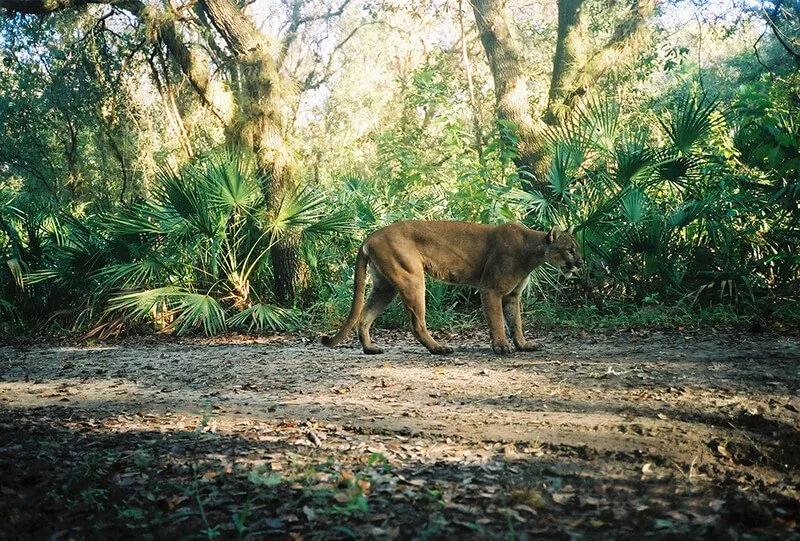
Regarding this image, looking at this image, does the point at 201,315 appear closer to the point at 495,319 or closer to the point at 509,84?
the point at 495,319

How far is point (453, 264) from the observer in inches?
328

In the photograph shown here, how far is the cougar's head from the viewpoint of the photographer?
27.2ft

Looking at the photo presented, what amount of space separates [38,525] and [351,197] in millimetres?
9517

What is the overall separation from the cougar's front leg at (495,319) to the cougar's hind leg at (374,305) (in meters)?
Result: 0.98

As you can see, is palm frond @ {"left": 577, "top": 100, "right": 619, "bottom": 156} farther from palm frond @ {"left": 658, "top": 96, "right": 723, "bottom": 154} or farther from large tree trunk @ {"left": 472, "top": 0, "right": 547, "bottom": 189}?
large tree trunk @ {"left": 472, "top": 0, "right": 547, "bottom": 189}

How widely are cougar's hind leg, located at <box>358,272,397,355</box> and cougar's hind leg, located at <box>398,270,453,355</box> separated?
388 mm

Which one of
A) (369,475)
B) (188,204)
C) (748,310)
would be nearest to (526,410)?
(369,475)

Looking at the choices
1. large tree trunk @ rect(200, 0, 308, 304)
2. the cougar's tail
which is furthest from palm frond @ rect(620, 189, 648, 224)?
large tree trunk @ rect(200, 0, 308, 304)

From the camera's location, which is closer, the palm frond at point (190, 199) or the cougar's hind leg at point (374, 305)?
the cougar's hind leg at point (374, 305)

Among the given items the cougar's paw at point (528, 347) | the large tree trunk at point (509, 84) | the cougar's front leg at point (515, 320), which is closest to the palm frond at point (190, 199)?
the cougar's front leg at point (515, 320)

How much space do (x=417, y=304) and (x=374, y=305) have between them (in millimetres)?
658

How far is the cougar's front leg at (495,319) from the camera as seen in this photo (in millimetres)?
8039

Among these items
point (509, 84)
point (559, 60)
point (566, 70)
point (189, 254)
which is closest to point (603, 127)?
point (509, 84)

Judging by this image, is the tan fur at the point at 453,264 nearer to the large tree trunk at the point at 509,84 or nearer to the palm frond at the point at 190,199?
the palm frond at the point at 190,199
